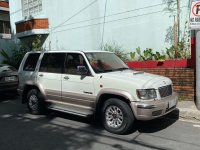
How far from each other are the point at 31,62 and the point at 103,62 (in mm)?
2438

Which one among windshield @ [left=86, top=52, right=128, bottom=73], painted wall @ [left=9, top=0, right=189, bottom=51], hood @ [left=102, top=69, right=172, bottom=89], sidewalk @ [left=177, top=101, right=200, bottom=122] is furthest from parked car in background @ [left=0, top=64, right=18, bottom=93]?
sidewalk @ [left=177, top=101, right=200, bottom=122]

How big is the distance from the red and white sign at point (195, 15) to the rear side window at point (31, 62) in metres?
4.18

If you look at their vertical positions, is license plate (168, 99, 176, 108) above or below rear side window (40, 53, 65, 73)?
below

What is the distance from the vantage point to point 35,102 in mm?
9188

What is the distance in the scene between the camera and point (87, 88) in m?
7.62

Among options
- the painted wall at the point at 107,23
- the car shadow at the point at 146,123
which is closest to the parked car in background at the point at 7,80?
the car shadow at the point at 146,123

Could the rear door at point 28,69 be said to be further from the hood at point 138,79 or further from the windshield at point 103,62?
the hood at point 138,79

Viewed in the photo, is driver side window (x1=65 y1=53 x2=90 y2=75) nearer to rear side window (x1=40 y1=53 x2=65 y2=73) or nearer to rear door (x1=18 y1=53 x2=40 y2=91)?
rear side window (x1=40 y1=53 x2=65 y2=73)

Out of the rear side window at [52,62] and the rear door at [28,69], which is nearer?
the rear side window at [52,62]

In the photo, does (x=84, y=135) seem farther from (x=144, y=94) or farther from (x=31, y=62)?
(x=31, y=62)

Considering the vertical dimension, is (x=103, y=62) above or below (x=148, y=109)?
above

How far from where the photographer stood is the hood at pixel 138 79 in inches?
269

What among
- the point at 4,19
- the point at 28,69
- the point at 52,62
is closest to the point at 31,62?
the point at 28,69

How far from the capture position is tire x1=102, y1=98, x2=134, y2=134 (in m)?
6.87
